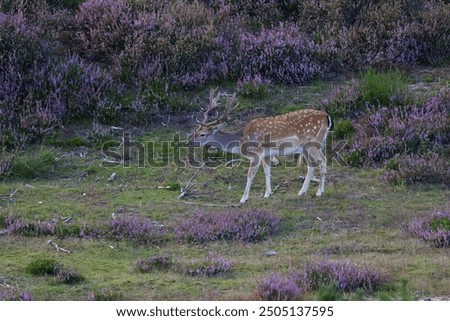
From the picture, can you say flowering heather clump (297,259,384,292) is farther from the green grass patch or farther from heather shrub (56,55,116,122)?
heather shrub (56,55,116,122)

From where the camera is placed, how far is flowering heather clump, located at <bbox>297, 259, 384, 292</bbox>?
10500 mm

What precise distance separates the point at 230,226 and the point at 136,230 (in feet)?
4.03

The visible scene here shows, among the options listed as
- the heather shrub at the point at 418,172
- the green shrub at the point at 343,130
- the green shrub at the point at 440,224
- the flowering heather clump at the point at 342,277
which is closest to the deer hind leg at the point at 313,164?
the heather shrub at the point at 418,172

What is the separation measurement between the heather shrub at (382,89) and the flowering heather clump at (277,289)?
23.2ft

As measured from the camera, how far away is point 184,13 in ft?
61.7

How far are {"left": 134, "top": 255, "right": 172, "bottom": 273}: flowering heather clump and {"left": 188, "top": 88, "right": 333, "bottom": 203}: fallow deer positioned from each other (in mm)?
2902

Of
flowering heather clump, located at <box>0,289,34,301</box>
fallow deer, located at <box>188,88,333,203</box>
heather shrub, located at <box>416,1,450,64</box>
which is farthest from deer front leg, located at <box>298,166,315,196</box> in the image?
flowering heather clump, located at <box>0,289,34,301</box>

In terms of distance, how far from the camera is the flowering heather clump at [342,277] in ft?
34.4

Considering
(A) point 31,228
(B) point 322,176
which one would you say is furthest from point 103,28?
(A) point 31,228

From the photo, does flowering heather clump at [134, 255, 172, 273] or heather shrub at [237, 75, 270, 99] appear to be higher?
heather shrub at [237, 75, 270, 99]

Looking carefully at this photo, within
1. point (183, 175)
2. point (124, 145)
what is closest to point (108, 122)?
point (124, 145)

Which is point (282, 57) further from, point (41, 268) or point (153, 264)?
point (41, 268)

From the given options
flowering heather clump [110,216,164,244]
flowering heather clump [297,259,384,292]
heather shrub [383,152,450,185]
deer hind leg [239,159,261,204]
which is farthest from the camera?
heather shrub [383,152,450,185]

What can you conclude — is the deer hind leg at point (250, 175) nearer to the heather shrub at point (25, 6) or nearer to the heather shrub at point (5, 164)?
the heather shrub at point (5, 164)
